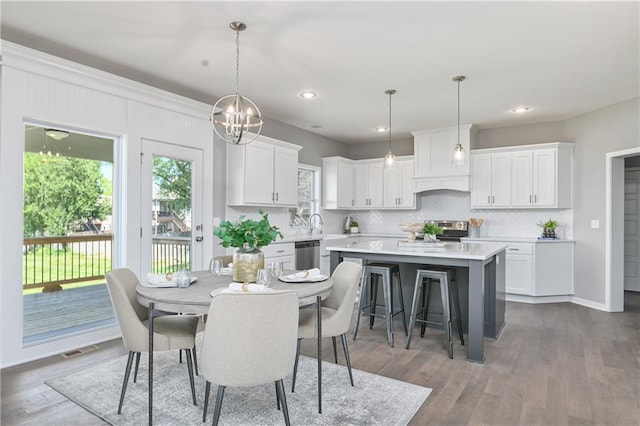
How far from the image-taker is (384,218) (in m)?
7.44

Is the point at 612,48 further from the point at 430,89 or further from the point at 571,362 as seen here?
the point at 571,362

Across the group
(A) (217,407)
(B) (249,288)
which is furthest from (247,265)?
(A) (217,407)

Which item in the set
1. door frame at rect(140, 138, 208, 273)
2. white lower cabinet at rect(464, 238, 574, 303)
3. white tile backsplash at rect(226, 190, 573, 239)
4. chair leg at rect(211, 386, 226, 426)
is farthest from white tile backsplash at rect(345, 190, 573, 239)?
chair leg at rect(211, 386, 226, 426)

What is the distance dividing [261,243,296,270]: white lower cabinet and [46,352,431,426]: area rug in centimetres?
212

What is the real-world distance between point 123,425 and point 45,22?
296 centimetres

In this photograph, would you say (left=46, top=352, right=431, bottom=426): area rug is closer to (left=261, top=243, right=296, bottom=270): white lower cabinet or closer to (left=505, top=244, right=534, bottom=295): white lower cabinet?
(left=261, top=243, right=296, bottom=270): white lower cabinet

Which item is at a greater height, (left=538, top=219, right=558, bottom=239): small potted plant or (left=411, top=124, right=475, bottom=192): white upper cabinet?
(left=411, top=124, right=475, bottom=192): white upper cabinet

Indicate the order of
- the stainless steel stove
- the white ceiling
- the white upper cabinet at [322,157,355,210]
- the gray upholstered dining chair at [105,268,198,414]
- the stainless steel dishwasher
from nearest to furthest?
the gray upholstered dining chair at [105,268,198,414] < the white ceiling < the stainless steel dishwasher < the stainless steel stove < the white upper cabinet at [322,157,355,210]

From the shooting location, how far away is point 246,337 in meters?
1.86

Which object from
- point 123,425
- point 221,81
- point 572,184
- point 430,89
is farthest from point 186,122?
point 572,184

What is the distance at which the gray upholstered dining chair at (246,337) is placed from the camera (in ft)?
6.03

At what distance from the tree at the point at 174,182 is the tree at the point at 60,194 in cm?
59

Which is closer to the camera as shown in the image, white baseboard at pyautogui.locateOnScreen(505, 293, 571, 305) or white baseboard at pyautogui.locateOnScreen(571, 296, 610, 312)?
white baseboard at pyautogui.locateOnScreen(571, 296, 610, 312)

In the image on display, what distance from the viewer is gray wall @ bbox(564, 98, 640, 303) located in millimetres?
5020
